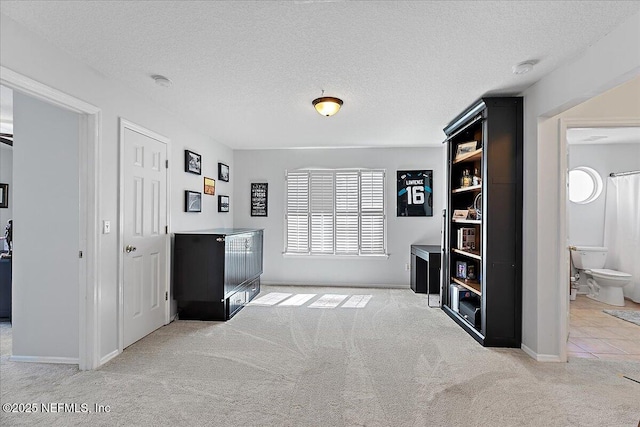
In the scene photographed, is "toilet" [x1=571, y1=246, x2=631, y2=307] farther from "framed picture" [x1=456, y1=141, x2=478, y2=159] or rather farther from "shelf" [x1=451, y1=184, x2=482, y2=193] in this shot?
"framed picture" [x1=456, y1=141, x2=478, y2=159]

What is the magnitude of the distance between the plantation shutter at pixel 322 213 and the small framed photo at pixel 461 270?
89.2 inches

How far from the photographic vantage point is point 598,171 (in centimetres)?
534

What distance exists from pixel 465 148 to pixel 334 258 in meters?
2.88

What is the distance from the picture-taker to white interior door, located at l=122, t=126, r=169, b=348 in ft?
10.3

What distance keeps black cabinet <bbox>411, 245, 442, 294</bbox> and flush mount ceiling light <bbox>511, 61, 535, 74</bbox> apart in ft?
9.31

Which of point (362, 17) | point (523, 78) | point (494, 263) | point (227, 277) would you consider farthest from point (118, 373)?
point (523, 78)

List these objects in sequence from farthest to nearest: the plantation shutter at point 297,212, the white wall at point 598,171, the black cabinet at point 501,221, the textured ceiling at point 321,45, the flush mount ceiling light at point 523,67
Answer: the plantation shutter at point 297,212
the white wall at point 598,171
the black cabinet at point 501,221
the flush mount ceiling light at point 523,67
the textured ceiling at point 321,45

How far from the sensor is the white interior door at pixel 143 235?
3.14 meters

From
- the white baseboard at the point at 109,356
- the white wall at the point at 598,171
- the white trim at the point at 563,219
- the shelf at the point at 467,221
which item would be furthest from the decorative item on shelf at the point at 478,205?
the white baseboard at the point at 109,356

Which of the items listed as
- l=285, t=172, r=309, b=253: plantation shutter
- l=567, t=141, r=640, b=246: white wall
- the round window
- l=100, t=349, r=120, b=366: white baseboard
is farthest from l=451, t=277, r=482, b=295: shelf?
l=100, t=349, r=120, b=366: white baseboard

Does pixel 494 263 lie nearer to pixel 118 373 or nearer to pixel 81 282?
pixel 118 373

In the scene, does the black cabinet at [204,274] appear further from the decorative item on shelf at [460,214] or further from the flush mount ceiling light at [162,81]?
the decorative item on shelf at [460,214]

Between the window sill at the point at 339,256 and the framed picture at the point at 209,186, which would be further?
the window sill at the point at 339,256

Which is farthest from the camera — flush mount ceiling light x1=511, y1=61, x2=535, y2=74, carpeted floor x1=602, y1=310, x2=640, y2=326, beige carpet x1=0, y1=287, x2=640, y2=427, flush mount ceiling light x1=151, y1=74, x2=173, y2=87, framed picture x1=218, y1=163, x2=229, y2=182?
framed picture x1=218, y1=163, x2=229, y2=182
